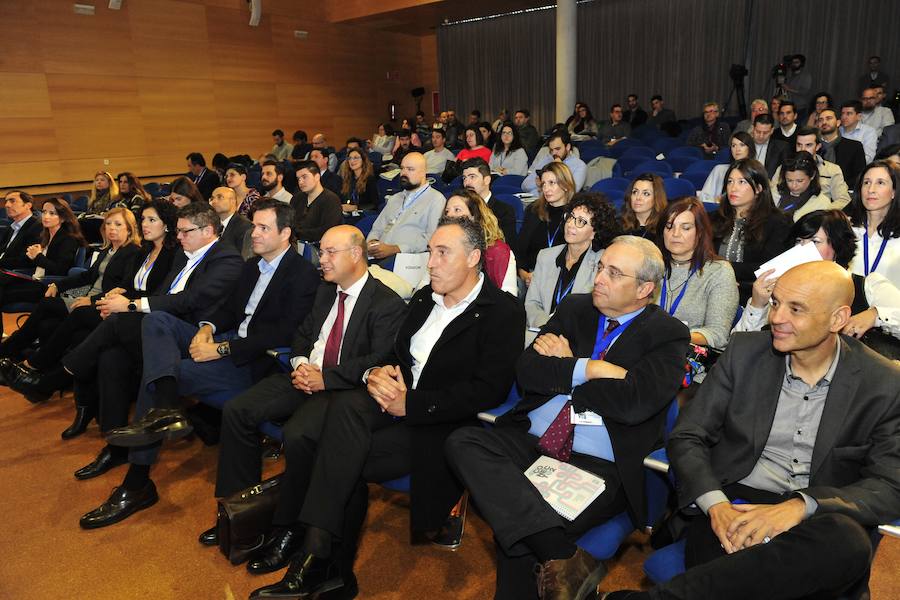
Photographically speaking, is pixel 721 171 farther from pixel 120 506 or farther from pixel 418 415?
pixel 120 506

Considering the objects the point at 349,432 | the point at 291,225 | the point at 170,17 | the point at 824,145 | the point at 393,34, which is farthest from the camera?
the point at 393,34

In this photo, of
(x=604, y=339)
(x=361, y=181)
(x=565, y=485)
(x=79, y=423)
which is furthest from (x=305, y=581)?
(x=361, y=181)

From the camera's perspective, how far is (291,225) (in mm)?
3316

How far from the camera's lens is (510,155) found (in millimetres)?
8320

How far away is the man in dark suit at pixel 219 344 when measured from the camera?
112 inches

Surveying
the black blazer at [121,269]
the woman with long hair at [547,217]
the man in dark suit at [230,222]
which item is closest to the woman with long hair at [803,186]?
the woman with long hair at [547,217]

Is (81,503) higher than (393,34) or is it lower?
lower

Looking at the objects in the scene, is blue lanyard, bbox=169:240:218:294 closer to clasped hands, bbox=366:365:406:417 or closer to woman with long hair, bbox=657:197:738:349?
clasped hands, bbox=366:365:406:417

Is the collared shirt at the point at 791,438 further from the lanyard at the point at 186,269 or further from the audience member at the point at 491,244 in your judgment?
the lanyard at the point at 186,269

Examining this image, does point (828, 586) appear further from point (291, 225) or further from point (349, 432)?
point (291, 225)

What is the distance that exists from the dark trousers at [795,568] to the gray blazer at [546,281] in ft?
5.41

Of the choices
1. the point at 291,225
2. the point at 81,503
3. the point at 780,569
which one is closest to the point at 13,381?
the point at 81,503

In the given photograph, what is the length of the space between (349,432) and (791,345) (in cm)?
145

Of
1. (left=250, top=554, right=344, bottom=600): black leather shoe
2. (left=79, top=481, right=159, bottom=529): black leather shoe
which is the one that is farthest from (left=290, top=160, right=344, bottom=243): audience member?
(left=250, top=554, right=344, bottom=600): black leather shoe
